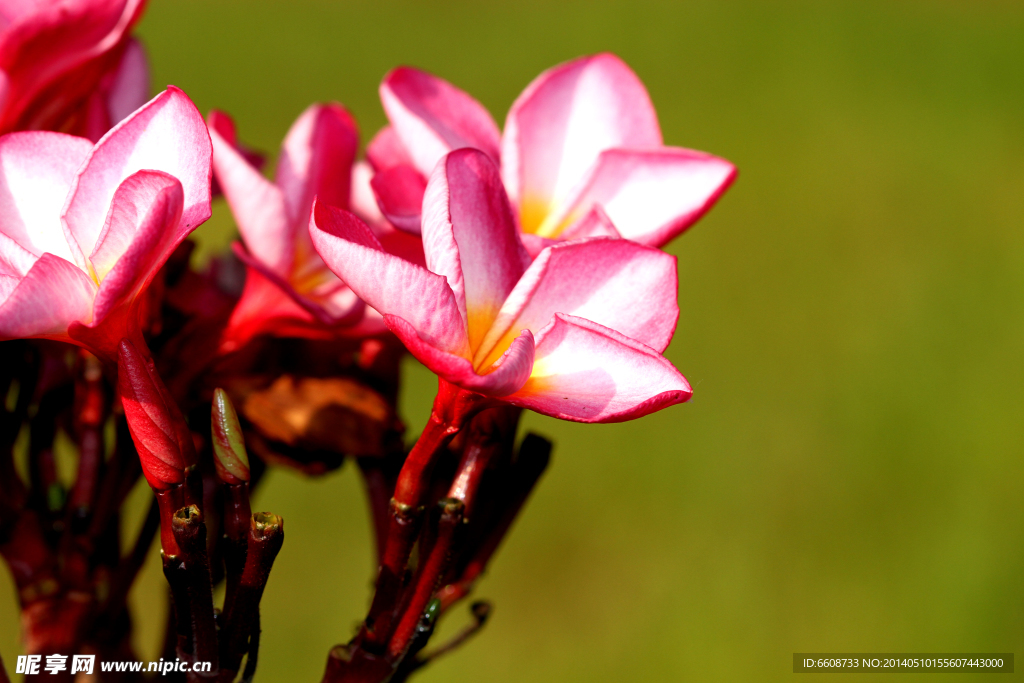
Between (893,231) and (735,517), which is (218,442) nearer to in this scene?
(735,517)

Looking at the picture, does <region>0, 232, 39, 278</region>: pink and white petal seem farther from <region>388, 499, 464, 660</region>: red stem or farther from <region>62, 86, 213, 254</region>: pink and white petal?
<region>388, 499, 464, 660</region>: red stem

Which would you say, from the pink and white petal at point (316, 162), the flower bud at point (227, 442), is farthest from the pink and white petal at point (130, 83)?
the flower bud at point (227, 442)

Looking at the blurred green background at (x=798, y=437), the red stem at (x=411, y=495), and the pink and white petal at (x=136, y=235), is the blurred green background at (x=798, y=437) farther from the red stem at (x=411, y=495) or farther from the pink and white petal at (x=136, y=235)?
the pink and white petal at (x=136, y=235)

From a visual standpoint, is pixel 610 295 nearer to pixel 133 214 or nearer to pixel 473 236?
pixel 473 236

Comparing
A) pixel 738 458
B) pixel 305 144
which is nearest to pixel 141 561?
pixel 305 144

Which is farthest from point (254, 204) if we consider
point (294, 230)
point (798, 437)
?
point (798, 437)
